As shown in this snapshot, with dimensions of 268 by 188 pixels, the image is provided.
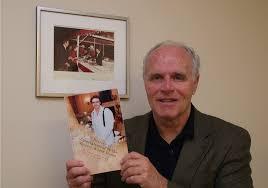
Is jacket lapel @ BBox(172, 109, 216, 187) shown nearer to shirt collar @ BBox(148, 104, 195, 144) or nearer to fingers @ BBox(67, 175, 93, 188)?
shirt collar @ BBox(148, 104, 195, 144)

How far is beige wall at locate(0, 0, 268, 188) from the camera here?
1467 millimetres

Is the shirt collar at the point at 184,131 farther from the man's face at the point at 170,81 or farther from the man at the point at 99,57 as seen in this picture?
the man at the point at 99,57

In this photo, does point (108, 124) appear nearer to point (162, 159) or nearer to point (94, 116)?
point (94, 116)

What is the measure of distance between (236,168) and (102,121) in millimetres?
559

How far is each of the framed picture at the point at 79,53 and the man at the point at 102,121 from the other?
1.05 ft

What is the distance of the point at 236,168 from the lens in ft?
4.50

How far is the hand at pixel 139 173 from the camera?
4.00 feet

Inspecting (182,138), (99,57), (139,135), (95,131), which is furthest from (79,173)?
(99,57)

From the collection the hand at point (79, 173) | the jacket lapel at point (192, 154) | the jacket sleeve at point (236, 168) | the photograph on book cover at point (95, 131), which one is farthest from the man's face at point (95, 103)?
the jacket sleeve at point (236, 168)

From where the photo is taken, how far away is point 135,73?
5.62 feet

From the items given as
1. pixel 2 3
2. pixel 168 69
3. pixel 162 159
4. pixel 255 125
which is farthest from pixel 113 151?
pixel 255 125

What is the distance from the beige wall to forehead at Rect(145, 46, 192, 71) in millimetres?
264

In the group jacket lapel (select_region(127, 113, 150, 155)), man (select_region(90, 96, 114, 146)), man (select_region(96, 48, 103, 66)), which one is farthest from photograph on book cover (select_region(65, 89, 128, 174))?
man (select_region(96, 48, 103, 66))

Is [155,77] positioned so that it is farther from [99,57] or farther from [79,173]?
[79,173]
